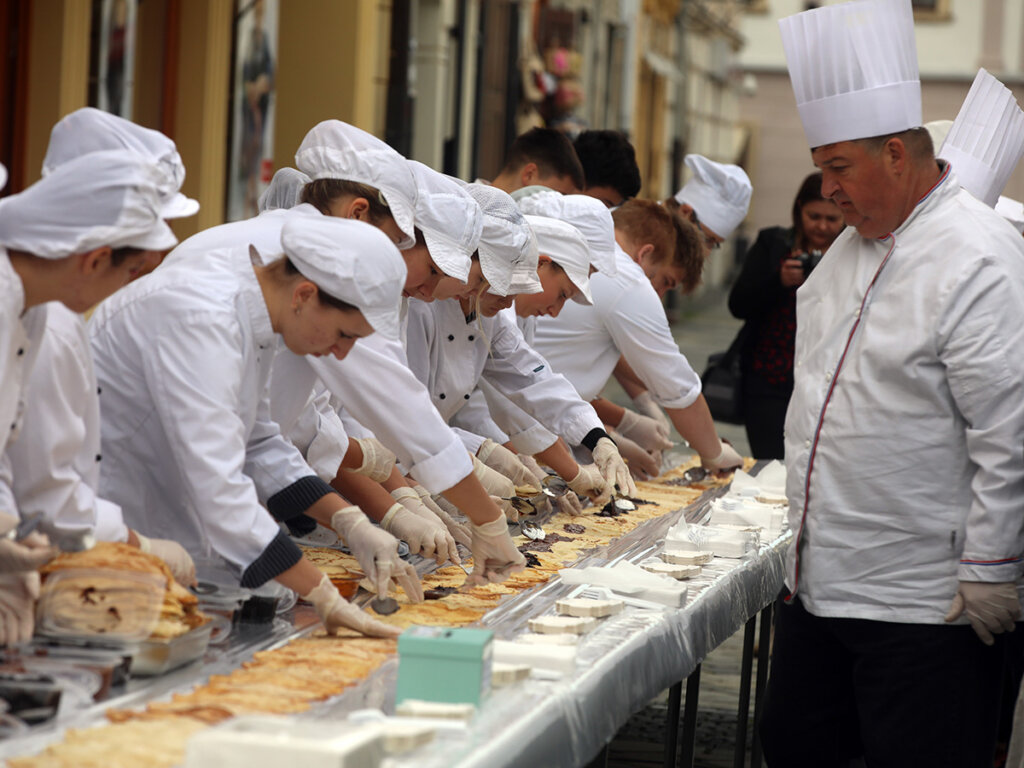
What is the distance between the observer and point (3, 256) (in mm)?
2023

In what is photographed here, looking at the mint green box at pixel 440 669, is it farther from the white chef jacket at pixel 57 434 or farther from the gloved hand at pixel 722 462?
the gloved hand at pixel 722 462

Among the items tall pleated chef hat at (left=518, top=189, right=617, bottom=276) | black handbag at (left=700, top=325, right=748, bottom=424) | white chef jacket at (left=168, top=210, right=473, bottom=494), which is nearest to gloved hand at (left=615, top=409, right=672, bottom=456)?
black handbag at (left=700, top=325, right=748, bottom=424)

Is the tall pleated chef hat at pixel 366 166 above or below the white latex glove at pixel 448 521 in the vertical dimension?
above

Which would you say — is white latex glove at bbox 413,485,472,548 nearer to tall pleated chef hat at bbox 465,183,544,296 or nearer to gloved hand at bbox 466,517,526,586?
gloved hand at bbox 466,517,526,586

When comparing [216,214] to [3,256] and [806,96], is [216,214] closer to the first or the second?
[806,96]

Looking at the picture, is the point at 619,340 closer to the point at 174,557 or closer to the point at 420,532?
the point at 420,532

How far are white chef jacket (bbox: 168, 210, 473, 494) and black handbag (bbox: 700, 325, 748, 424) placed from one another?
114 inches

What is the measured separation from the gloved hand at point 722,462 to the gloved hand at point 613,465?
661 millimetres

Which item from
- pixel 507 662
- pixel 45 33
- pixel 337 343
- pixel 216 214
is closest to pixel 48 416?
pixel 337 343

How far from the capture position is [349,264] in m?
2.31

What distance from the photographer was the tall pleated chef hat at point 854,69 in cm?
280

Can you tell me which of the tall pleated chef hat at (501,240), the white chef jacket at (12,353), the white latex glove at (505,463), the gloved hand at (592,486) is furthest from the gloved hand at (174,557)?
the gloved hand at (592,486)

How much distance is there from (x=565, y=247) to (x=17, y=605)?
2.05 meters

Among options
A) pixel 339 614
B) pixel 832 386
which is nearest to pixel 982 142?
pixel 832 386
